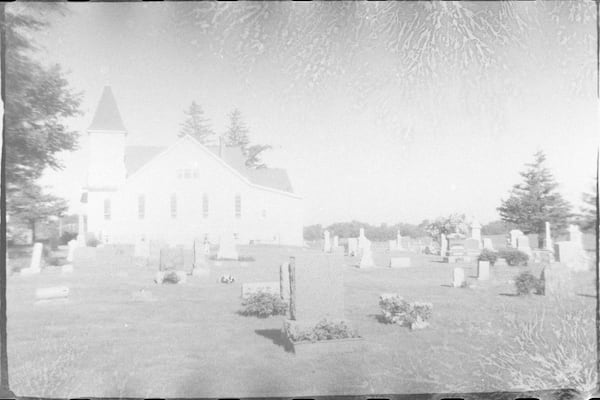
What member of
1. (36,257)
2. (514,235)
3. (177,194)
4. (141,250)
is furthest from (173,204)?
(514,235)

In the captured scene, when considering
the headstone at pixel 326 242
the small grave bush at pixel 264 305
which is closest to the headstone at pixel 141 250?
the small grave bush at pixel 264 305

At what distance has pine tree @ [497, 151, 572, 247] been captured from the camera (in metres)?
4.92

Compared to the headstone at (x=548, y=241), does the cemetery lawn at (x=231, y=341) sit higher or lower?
lower

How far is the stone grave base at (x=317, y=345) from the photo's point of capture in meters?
4.02

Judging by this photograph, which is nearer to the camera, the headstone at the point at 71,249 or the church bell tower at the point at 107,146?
the headstone at the point at 71,249

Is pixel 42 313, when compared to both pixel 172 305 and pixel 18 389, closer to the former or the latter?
pixel 18 389

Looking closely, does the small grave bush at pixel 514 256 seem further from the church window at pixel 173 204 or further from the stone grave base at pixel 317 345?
the church window at pixel 173 204

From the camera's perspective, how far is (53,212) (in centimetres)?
452

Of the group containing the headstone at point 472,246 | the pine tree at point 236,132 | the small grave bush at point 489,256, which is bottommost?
the small grave bush at point 489,256

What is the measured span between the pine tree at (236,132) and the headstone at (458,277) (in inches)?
118

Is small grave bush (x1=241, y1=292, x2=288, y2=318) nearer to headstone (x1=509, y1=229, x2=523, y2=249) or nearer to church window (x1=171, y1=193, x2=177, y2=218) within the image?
church window (x1=171, y1=193, x2=177, y2=218)

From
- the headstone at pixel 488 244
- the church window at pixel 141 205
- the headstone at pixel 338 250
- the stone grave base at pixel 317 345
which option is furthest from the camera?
the headstone at pixel 488 244

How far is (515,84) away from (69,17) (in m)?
4.90

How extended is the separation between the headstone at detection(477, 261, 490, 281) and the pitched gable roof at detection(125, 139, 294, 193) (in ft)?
8.73
